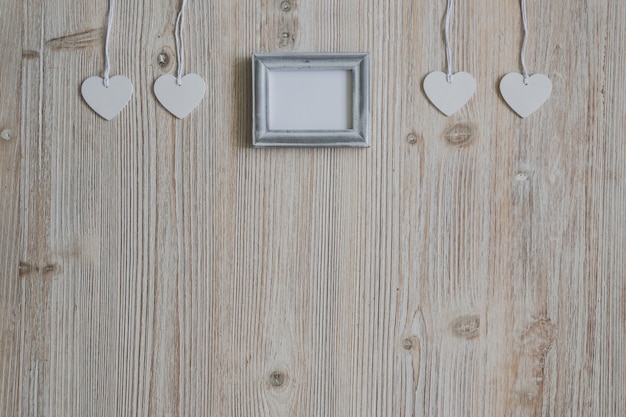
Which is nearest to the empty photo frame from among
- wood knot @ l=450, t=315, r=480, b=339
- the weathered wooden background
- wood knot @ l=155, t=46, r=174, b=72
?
the weathered wooden background

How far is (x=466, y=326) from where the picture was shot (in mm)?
872

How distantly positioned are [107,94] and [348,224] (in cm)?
42

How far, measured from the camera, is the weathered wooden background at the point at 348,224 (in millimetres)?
867

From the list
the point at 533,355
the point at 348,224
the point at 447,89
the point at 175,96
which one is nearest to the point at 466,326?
the point at 533,355

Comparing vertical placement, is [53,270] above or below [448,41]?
below

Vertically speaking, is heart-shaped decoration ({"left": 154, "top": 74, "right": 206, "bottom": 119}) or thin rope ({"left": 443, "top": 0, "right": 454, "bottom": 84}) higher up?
thin rope ({"left": 443, "top": 0, "right": 454, "bottom": 84})

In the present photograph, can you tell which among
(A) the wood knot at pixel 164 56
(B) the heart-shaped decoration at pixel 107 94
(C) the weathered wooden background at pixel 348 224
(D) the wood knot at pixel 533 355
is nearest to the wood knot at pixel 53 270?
(C) the weathered wooden background at pixel 348 224

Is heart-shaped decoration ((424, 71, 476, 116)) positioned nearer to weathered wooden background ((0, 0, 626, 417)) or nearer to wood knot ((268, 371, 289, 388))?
weathered wooden background ((0, 0, 626, 417))

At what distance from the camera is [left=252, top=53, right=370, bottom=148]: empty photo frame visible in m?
0.84

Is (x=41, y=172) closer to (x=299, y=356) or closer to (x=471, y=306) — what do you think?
(x=299, y=356)

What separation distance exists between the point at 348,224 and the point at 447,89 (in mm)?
255

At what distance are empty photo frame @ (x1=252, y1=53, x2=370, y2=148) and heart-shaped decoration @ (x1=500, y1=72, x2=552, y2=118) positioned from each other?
0.70 feet

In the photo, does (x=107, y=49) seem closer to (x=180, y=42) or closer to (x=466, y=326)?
(x=180, y=42)

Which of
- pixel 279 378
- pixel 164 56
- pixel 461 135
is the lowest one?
pixel 279 378
